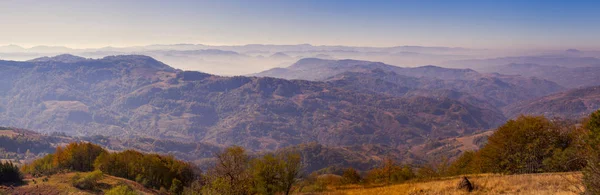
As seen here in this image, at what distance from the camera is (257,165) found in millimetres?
35656

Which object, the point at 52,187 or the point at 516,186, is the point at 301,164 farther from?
the point at 52,187

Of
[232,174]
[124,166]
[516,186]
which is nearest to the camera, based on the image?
[516,186]

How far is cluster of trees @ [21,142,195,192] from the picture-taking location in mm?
63906

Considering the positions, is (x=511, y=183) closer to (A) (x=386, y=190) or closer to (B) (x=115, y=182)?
(A) (x=386, y=190)

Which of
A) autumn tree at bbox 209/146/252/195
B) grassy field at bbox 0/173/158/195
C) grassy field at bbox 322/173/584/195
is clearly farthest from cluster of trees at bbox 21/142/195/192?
grassy field at bbox 322/173/584/195

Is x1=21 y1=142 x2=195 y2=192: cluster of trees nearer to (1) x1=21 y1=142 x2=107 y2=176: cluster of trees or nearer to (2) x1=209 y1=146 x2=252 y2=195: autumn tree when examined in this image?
(1) x1=21 y1=142 x2=107 y2=176: cluster of trees

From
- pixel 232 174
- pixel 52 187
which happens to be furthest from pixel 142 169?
pixel 232 174

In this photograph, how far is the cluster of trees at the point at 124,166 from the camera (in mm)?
63906

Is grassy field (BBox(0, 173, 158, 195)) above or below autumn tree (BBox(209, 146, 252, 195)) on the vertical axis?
below

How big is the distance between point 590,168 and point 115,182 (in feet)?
178

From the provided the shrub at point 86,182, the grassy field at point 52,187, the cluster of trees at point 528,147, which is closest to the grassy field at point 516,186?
the cluster of trees at point 528,147

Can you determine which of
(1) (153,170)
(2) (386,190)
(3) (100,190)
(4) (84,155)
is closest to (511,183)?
(2) (386,190)

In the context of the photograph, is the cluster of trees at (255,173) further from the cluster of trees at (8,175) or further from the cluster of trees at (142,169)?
the cluster of trees at (142,169)

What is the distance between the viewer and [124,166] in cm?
6775
